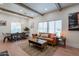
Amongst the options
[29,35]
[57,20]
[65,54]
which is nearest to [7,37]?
[29,35]

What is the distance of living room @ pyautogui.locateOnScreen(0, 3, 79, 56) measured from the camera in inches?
84.0

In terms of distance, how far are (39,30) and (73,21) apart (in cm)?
99

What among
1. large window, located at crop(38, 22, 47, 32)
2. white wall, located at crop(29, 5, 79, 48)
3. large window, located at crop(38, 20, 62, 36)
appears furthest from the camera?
large window, located at crop(38, 22, 47, 32)

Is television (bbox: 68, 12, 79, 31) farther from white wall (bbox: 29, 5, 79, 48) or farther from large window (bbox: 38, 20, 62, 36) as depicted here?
large window (bbox: 38, 20, 62, 36)

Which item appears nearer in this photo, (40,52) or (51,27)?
(40,52)

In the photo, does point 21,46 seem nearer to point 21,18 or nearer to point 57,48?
point 21,18

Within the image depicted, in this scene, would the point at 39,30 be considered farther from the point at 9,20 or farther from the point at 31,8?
the point at 9,20

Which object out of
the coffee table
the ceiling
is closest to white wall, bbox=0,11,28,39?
the ceiling

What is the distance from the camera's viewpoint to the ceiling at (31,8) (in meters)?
2.13

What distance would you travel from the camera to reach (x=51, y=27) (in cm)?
228

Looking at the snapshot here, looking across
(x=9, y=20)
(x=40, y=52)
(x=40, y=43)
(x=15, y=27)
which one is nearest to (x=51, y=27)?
(x=40, y=43)

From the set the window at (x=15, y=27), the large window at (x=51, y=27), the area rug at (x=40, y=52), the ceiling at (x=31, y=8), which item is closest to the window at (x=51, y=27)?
the large window at (x=51, y=27)

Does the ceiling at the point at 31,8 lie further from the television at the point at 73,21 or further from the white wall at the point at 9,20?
the television at the point at 73,21

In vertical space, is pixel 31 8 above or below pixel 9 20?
above
